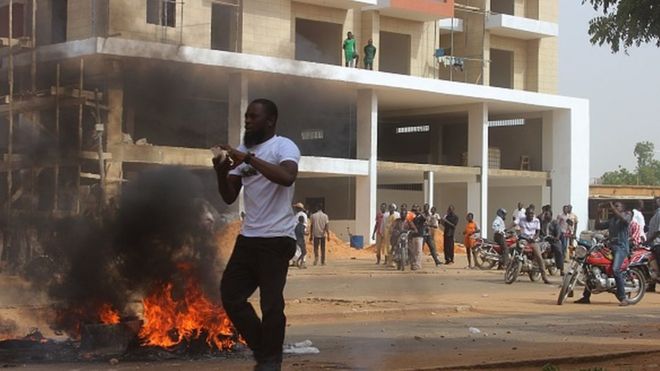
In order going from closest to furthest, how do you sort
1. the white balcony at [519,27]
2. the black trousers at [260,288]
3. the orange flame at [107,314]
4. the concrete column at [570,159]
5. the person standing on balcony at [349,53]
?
the black trousers at [260,288]
the orange flame at [107,314]
the person standing on balcony at [349,53]
the white balcony at [519,27]
the concrete column at [570,159]

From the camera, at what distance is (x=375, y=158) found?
120 feet

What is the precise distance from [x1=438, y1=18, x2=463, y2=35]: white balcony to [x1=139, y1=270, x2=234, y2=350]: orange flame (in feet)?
113

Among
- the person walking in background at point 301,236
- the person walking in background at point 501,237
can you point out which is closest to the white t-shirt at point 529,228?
the person walking in background at point 501,237

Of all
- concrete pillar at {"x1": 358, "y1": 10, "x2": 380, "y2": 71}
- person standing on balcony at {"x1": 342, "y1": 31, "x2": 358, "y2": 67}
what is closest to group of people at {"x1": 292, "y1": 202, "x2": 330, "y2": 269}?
person standing on balcony at {"x1": 342, "y1": 31, "x2": 358, "y2": 67}

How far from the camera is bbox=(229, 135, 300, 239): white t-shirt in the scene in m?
6.22

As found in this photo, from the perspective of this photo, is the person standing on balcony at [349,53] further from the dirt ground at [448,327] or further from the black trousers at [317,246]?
the black trousers at [317,246]

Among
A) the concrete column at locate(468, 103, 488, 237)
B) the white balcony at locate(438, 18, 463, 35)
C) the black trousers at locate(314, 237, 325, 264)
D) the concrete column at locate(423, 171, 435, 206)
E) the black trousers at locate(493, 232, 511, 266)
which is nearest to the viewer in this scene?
the black trousers at locate(493, 232, 511, 266)

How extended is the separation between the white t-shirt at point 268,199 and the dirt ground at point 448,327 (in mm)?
1841

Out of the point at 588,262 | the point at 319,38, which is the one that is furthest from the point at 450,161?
the point at 319,38

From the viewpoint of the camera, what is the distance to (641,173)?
9588cm

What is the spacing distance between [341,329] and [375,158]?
2490 centimetres

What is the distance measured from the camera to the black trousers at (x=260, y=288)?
20.3 ft

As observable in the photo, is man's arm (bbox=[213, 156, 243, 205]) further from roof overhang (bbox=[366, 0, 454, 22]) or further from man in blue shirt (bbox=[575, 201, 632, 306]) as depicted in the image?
roof overhang (bbox=[366, 0, 454, 22])

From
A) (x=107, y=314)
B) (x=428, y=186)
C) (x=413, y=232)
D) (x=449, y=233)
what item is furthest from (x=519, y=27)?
Result: (x=107, y=314)
